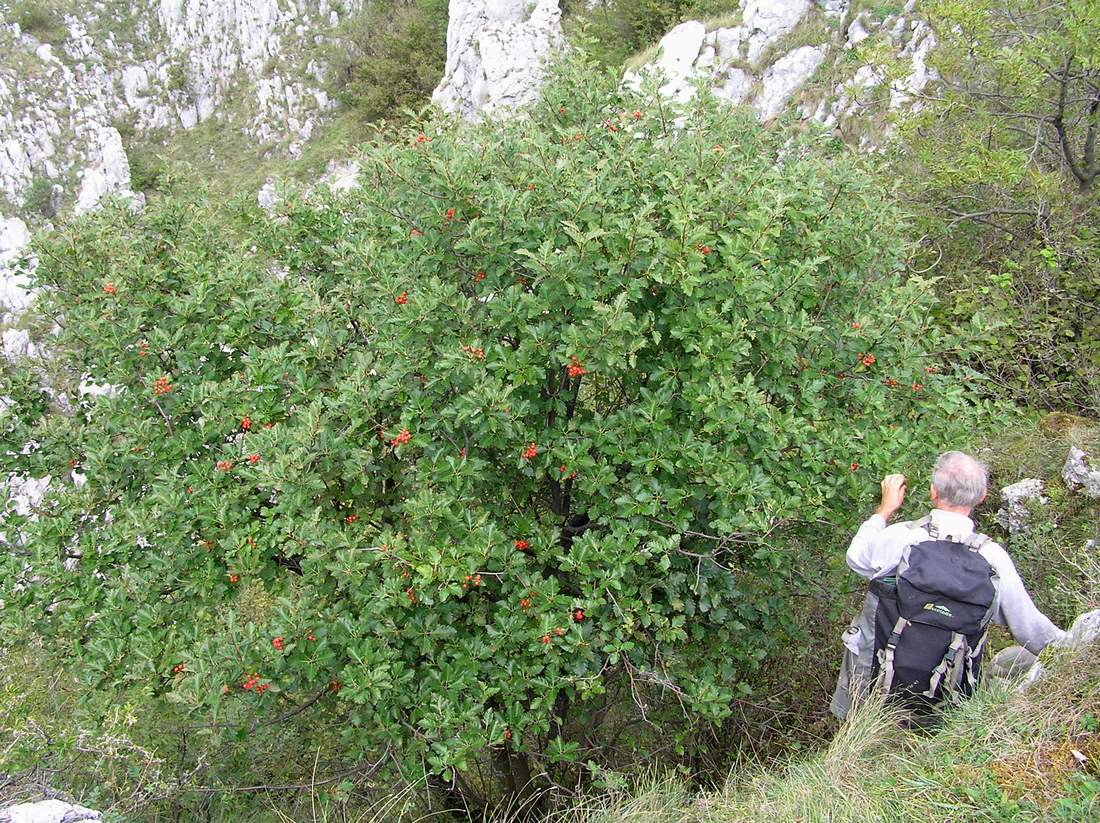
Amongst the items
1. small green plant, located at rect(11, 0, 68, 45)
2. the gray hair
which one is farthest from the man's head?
small green plant, located at rect(11, 0, 68, 45)

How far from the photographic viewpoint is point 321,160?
2639 centimetres

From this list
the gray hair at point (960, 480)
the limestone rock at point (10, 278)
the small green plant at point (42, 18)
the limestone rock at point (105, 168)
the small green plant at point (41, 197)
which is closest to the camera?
the gray hair at point (960, 480)

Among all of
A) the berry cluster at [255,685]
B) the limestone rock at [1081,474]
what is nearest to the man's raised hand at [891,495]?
the limestone rock at [1081,474]

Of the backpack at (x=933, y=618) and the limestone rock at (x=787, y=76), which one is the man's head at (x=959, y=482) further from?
the limestone rock at (x=787, y=76)

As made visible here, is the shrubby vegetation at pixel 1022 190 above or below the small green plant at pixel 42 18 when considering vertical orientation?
below

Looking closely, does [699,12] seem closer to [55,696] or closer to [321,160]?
[321,160]

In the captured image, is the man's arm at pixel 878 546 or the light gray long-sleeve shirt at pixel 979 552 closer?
the light gray long-sleeve shirt at pixel 979 552

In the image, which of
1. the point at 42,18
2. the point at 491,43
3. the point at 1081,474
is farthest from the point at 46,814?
the point at 42,18

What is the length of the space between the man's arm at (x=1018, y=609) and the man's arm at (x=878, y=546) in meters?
0.44

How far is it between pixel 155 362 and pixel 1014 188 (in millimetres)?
9150

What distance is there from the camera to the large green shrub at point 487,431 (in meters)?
3.72

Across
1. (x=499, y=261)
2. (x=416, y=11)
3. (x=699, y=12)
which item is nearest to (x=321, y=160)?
(x=416, y=11)

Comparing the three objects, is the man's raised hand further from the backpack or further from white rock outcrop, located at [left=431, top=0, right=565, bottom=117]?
white rock outcrop, located at [left=431, top=0, right=565, bottom=117]

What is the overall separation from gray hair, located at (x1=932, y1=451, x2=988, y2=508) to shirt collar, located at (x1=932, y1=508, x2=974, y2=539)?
63 mm
